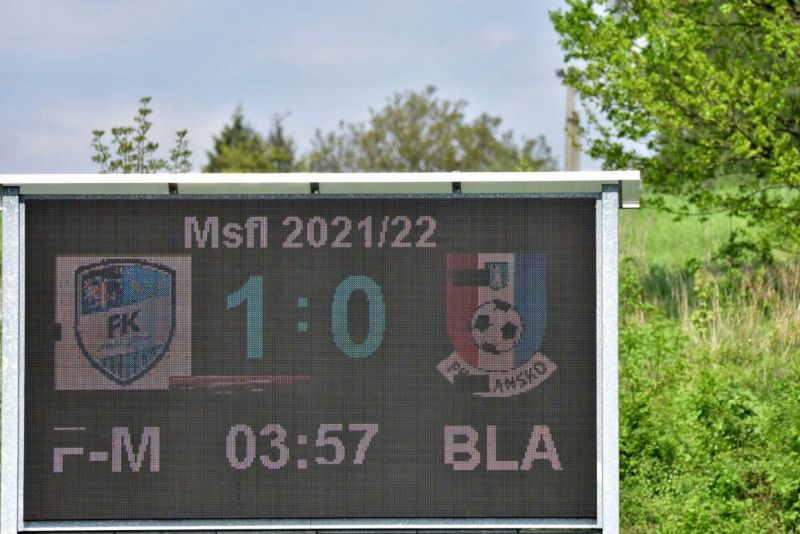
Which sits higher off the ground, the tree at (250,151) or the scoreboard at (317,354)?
the tree at (250,151)

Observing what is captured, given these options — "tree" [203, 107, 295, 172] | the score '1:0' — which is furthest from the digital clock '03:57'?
"tree" [203, 107, 295, 172]

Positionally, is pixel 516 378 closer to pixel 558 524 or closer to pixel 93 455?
pixel 558 524

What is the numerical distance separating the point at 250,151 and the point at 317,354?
4580cm

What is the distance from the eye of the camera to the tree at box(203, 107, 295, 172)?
46562 millimetres

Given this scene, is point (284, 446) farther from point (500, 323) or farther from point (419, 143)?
point (419, 143)

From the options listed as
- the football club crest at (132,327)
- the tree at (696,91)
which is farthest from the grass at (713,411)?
the football club crest at (132,327)

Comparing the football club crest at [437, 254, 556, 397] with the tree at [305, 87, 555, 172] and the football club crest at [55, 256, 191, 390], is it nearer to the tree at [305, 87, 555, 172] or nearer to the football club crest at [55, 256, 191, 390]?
the football club crest at [55, 256, 191, 390]

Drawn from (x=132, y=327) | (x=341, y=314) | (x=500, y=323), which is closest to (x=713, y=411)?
(x=500, y=323)

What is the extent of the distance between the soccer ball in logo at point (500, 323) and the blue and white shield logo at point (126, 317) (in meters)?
1.46

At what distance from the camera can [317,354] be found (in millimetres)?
6094

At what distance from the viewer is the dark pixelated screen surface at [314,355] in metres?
6.08

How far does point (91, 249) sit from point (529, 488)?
2.37 m

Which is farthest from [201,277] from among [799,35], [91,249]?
[799,35]

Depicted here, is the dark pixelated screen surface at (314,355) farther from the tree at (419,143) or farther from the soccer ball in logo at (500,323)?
the tree at (419,143)
